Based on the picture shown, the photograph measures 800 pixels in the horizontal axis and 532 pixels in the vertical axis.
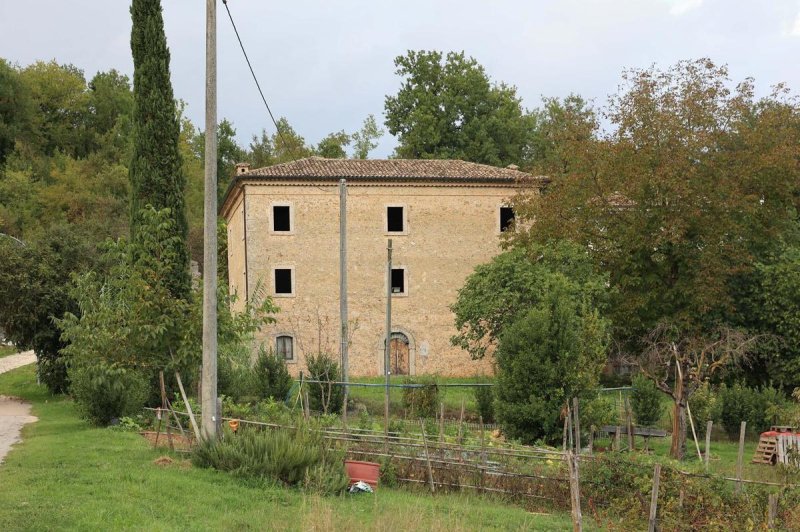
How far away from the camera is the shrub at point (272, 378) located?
25547 millimetres

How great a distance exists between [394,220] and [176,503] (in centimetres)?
2634

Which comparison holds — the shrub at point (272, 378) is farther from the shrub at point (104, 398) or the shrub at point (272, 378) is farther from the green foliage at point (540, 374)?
the green foliage at point (540, 374)

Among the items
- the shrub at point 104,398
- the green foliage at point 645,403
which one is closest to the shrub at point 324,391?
the shrub at point 104,398

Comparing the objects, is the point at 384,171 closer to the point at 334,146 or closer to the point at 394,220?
the point at 394,220

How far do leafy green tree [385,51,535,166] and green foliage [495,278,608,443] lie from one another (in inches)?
1234

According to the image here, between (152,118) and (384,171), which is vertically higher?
(384,171)

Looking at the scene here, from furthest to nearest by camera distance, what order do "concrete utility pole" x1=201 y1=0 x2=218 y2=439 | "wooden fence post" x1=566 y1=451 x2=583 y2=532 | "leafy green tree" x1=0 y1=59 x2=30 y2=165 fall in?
"leafy green tree" x1=0 y1=59 x2=30 y2=165
"concrete utility pole" x1=201 y1=0 x2=218 y2=439
"wooden fence post" x1=566 y1=451 x2=583 y2=532

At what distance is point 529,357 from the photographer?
20.3 meters

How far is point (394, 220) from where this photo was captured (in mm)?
37312

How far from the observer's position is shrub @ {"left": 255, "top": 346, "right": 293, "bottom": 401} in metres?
25.5

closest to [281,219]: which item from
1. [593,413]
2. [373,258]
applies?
[373,258]

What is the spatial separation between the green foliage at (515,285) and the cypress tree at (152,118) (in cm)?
1275

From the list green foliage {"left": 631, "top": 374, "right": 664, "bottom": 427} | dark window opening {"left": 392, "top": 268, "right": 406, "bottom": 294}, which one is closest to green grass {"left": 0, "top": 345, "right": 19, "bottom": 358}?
dark window opening {"left": 392, "top": 268, "right": 406, "bottom": 294}

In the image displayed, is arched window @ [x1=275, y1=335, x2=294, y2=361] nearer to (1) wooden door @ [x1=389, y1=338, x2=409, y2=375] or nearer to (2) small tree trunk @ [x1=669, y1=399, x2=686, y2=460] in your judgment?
(1) wooden door @ [x1=389, y1=338, x2=409, y2=375]
